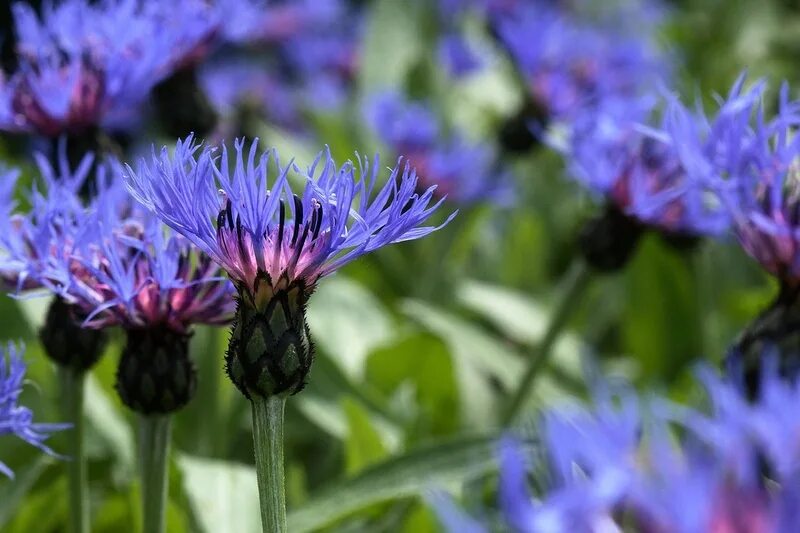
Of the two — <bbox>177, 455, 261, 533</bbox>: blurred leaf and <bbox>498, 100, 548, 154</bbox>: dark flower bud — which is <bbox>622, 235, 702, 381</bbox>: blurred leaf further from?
<bbox>177, 455, 261, 533</bbox>: blurred leaf

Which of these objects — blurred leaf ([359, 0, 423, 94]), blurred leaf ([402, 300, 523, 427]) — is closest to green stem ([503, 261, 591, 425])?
blurred leaf ([402, 300, 523, 427])

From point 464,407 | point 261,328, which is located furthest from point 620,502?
point 464,407

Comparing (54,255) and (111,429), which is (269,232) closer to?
(54,255)

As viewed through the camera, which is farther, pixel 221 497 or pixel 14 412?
pixel 221 497

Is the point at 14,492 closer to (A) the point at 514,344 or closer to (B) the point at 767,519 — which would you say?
(B) the point at 767,519

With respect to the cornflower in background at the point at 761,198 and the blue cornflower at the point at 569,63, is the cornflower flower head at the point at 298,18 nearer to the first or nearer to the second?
the blue cornflower at the point at 569,63

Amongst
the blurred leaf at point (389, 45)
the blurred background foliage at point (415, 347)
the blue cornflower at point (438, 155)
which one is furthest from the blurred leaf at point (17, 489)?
the blurred leaf at point (389, 45)

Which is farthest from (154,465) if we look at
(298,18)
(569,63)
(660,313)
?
(298,18)

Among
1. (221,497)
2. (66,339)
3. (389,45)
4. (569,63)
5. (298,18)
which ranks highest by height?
(298,18)
